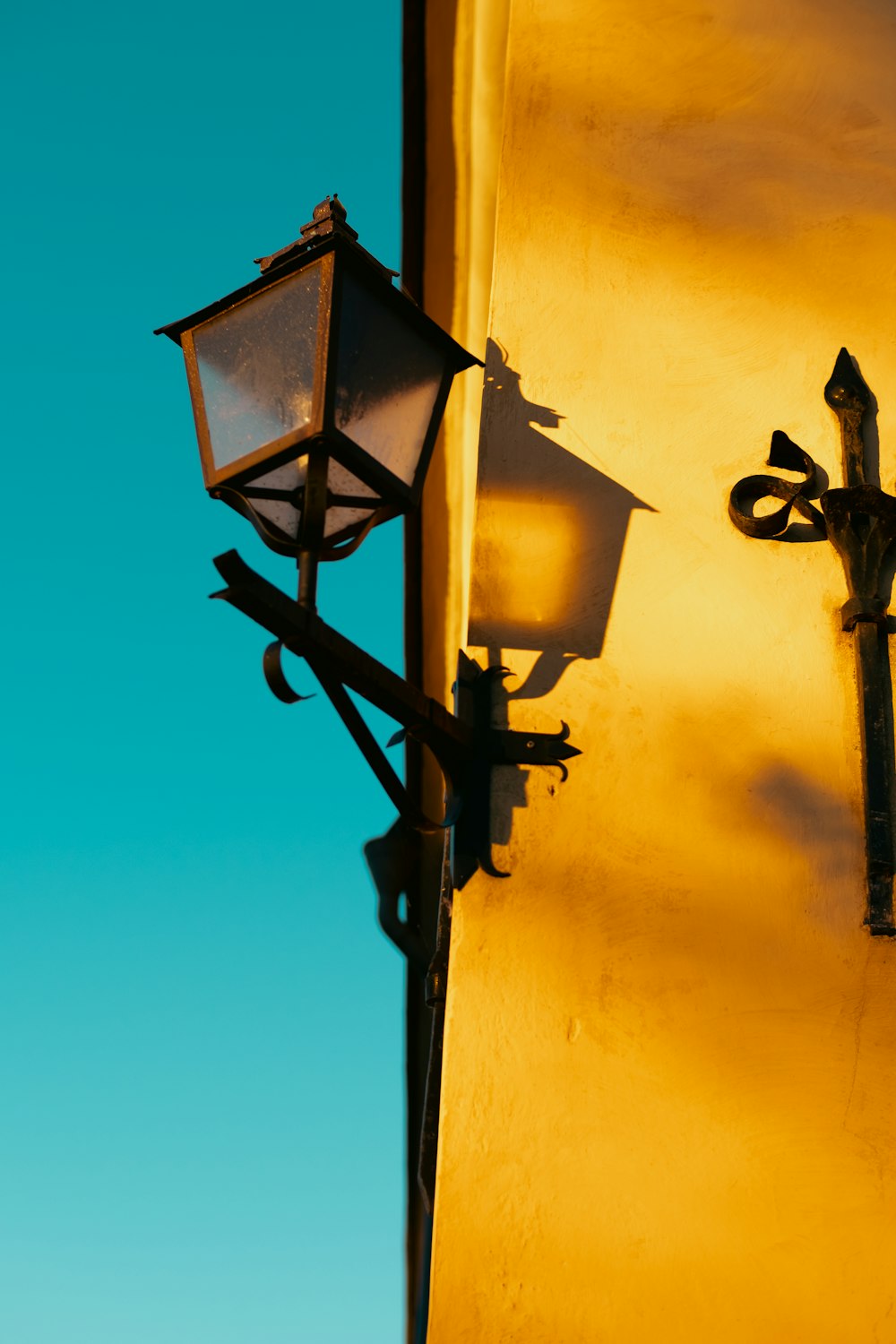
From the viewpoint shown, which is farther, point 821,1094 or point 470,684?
point 470,684

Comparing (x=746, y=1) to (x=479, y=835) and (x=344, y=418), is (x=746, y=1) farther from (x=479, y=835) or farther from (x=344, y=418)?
(x=479, y=835)

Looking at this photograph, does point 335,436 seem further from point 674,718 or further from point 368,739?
point 674,718

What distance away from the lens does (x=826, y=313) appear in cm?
297

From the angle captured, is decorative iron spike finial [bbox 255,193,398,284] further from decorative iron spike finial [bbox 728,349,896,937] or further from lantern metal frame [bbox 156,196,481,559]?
decorative iron spike finial [bbox 728,349,896,937]

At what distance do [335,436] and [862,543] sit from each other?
0.94 m

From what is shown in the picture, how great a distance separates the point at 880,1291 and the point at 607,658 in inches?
41.1

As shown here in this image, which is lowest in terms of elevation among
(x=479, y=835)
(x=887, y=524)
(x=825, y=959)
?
(x=825, y=959)

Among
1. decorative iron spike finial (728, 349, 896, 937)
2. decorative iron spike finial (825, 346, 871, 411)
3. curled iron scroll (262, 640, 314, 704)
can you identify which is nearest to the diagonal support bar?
curled iron scroll (262, 640, 314, 704)

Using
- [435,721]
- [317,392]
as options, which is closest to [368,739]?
[435,721]

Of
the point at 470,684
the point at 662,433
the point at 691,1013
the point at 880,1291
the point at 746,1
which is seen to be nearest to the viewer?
the point at 880,1291

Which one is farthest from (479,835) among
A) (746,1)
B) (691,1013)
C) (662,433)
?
(746,1)

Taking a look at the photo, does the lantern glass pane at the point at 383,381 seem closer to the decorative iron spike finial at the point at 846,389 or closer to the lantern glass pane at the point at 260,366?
the lantern glass pane at the point at 260,366

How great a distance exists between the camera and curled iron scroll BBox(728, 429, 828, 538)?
8.95ft

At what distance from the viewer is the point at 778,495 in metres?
2.75
